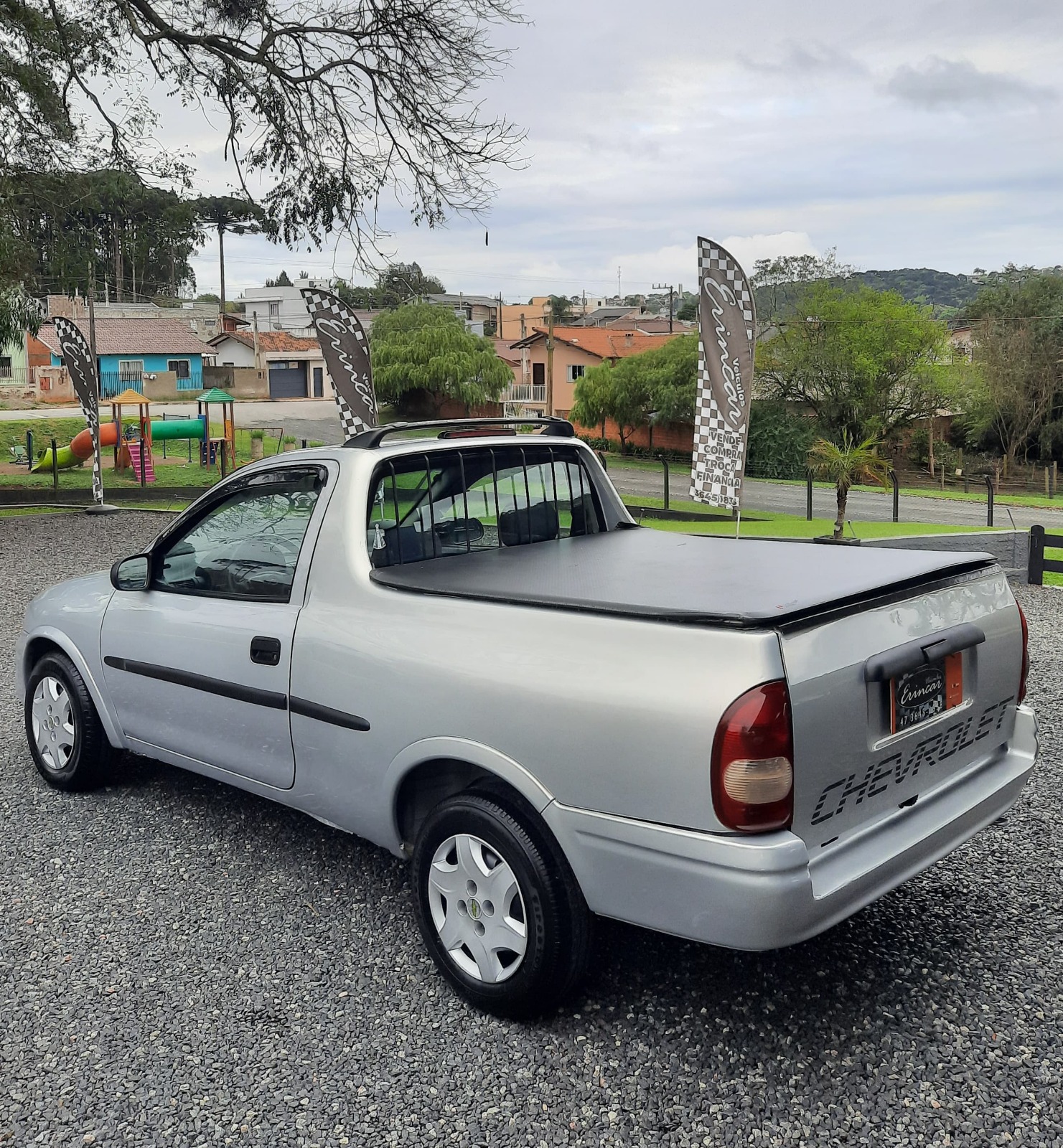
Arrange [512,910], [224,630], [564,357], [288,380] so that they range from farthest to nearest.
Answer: [288,380] → [564,357] → [224,630] → [512,910]

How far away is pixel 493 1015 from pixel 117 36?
18.1 metres

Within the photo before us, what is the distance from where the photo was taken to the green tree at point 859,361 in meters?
46.2

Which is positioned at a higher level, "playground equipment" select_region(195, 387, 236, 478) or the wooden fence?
"playground equipment" select_region(195, 387, 236, 478)

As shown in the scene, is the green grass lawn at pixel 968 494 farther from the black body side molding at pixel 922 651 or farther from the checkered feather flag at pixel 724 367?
the black body side molding at pixel 922 651

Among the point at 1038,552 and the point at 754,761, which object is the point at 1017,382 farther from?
the point at 754,761

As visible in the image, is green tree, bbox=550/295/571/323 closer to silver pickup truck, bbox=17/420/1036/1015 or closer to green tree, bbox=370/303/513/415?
green tree, bbox=370/303/513/415

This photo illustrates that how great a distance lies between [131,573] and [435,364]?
49.9 metres

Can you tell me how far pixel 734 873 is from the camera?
8.20 feet

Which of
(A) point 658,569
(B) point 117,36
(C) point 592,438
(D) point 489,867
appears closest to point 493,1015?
(D) point 489,867

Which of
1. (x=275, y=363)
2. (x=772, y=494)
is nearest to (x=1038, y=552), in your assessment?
(x=772, y=494)

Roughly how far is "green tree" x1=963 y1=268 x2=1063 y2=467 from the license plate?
4768 centimetres

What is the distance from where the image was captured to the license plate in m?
2.85

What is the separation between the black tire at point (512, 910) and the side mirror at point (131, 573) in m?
1.99

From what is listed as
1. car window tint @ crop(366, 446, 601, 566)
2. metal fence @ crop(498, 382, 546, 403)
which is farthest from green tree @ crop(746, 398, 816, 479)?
car window tint @ crop(366, 446, 601, 566)
